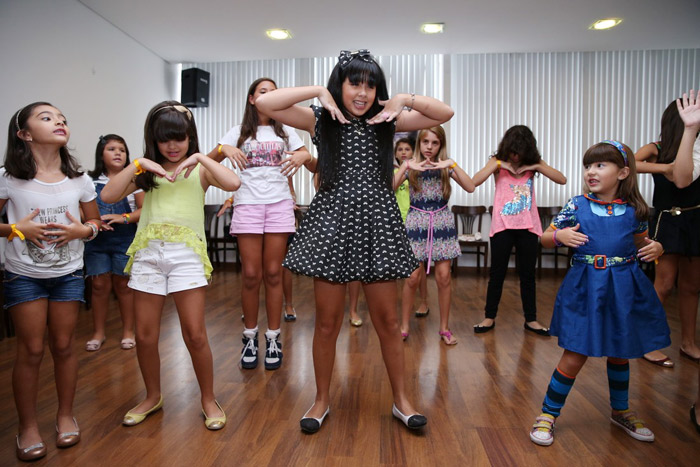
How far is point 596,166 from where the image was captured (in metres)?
1.88

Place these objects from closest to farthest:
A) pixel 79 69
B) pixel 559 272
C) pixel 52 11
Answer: pixel 52 11 → pixel 79 69 → pixel 559 272

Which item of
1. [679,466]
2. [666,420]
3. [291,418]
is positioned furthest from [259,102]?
[666,420]

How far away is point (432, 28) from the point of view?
574 centimetres

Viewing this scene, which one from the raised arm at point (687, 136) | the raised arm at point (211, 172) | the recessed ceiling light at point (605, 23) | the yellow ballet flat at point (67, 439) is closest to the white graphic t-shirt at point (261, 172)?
the raised arm at point (211, 172)

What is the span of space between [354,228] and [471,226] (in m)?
5.25

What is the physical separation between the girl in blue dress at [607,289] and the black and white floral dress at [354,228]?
2.10 feet

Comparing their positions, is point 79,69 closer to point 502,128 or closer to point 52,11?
point 52,11

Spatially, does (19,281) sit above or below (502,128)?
below

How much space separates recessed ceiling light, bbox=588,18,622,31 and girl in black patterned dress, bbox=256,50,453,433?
4844 millimetres

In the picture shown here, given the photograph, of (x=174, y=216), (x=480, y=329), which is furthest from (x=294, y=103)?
(x=480, y=329)

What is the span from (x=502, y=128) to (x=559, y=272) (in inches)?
86.6

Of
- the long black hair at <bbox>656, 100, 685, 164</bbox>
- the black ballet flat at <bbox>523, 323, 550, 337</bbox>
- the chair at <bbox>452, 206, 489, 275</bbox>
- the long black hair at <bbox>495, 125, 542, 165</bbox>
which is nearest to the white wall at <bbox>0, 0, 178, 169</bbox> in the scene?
the long black hair at <bbox>495, 125, 542, 165</bbox>

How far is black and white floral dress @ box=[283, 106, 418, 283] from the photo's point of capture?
71.7 inches

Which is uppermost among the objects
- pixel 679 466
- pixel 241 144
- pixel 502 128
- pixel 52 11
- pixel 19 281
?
pixel 52 11
